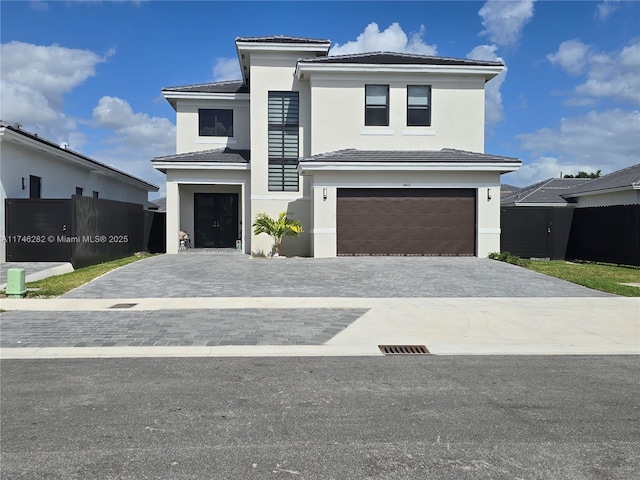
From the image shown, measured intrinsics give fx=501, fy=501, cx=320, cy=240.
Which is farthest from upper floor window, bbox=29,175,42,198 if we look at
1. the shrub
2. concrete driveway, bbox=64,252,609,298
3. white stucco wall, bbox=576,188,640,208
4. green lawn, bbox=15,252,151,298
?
white stucco wall, bbox=576,188,640,208

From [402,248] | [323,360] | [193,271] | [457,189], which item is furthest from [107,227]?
[323,360]

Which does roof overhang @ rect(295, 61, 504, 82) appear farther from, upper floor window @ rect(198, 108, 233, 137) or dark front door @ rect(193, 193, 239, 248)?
dark front door @ rect(193, 193, 239, 248)

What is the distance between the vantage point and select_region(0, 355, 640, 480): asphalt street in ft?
12.6

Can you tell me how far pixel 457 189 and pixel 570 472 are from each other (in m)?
17.5

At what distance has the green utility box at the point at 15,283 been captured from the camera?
11.7 meters

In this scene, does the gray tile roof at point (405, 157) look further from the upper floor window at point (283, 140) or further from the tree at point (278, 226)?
the tree at point (278, 226)

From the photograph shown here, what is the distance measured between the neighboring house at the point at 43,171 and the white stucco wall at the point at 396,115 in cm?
1079

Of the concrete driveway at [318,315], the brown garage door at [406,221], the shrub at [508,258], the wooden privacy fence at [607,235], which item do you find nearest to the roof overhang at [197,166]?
the brown garage door at [406,221]

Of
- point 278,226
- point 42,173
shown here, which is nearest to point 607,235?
point 278,226

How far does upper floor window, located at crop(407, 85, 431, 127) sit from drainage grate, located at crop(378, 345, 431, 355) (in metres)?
16.7

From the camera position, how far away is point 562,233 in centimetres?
2222

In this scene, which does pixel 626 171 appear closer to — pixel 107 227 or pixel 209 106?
pixel 209 106

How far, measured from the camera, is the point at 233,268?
17.2 meters

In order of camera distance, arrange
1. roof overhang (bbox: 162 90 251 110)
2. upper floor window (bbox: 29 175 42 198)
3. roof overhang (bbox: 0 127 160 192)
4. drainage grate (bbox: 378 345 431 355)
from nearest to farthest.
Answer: drainage grate (bbox: 378 345 431 355) → roof overhang (bbox: 0 127 160 192) → upper floor window (bbox: 29 175 42 198) → roof overhang (bbox: 162 90 251 110)
